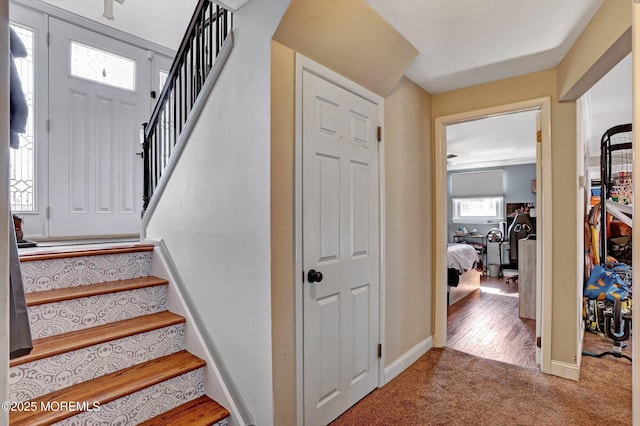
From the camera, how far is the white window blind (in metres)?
7.12

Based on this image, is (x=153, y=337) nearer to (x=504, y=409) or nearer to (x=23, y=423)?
(x=23, y=423)

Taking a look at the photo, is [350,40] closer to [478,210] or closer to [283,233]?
[283,233]

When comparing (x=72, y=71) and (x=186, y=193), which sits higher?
(x=72, y=71)

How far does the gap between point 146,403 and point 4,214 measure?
4.37 feet

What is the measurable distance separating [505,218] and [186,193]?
22.7ft

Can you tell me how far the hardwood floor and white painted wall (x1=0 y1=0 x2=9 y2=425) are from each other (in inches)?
126

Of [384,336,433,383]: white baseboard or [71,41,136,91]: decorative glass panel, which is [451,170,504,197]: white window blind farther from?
[71,41,136,91]: decorative glass panel

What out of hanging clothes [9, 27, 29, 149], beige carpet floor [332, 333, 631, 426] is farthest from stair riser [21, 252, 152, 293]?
beige carpet floor [332, 333, 631, 426]

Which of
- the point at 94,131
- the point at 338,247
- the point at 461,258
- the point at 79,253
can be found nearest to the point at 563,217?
the point at 338,247

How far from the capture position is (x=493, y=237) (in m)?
6.74

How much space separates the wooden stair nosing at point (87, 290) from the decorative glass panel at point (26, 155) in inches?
65.7

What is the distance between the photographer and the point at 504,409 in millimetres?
2121

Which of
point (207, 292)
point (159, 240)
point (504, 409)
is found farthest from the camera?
point (159, 240)

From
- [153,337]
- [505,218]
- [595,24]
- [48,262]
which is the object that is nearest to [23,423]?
[153,337]
